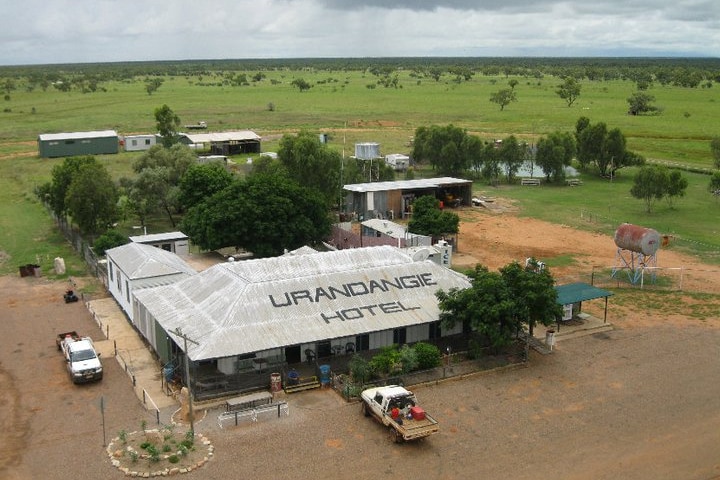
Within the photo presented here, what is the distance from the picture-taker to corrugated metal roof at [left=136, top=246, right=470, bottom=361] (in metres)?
29.8

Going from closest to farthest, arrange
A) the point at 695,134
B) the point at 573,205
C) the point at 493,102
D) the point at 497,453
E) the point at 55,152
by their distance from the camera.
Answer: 1. the point at 497,453
2. the point at 573,205
3. the point at 55,152
4. the point at 695,134
5. the point at 493,102

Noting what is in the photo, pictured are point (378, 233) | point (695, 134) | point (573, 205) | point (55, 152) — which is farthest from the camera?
point (695, 134)

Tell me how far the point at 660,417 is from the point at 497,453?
698cm

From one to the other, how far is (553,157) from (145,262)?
51.6 metres

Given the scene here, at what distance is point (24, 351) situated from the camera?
33.4 meters

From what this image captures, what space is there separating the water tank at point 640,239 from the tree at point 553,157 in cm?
3539

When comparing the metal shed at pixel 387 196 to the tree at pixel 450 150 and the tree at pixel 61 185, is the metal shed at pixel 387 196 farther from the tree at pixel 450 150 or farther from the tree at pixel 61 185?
the tree at pixel 61 185

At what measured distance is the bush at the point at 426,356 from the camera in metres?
30.7

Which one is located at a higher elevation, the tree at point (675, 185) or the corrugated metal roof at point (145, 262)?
the corrugated metal roof at point (145, 262)

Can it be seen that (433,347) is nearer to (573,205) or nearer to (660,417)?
(660,417)

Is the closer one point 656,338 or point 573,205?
point 656,338

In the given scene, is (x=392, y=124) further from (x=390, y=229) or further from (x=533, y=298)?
(x=533, y=298)

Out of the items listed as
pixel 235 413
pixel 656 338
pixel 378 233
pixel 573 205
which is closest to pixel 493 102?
pixel 573 205

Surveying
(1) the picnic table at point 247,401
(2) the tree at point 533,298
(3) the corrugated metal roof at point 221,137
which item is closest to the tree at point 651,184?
(2) the tree at point 533,298
